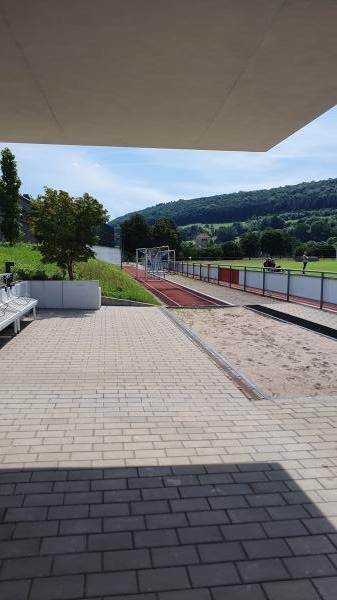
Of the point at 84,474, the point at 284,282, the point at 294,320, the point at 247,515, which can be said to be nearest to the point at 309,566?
the point at 247,515

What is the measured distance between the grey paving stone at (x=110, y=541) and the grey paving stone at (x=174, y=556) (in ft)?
0.72

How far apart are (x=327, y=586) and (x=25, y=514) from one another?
2197 mm

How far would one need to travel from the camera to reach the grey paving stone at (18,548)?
3139 mm

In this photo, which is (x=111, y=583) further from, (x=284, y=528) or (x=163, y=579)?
(x=284, y=528)

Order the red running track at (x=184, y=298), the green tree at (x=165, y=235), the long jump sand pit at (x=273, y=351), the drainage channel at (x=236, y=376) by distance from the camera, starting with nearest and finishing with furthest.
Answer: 1. the drainage channel at (x=236, y=376)
2. the long jump sand pit at (x=273, y=351)
3. the red running track at (x=184, y=298)
4. the green tree at (x=165, y=235)

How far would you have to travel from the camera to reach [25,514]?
11.9 ft

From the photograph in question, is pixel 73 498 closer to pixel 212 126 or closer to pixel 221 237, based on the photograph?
pixel 212 126

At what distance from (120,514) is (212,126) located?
154 inches

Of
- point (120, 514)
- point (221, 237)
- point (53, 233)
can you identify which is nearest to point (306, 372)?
Result: point (120, 514)

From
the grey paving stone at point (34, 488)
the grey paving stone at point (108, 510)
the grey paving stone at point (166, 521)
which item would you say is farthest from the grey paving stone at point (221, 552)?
the grey paving stone at point (34, 488)

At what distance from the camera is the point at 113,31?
3.07 meters

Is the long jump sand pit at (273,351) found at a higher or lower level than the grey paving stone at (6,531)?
lower

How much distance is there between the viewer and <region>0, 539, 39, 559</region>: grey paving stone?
10.3ft

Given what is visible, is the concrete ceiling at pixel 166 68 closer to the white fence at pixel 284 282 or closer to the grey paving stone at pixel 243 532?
the grey paving stone at pixel 243 532
